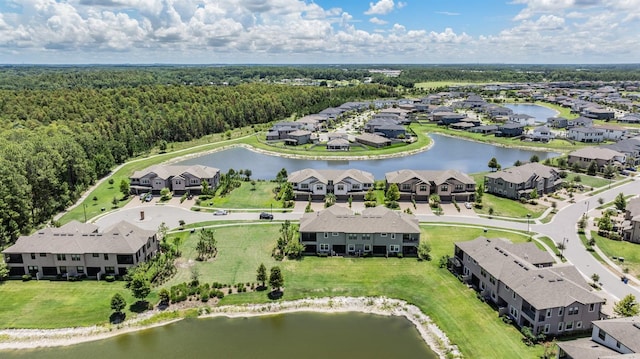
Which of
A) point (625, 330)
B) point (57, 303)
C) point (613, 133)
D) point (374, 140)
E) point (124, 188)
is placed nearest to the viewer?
point (625, 330)

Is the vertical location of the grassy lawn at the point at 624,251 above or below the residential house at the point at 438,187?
below

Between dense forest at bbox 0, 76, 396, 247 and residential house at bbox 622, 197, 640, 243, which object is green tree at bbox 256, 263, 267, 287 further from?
residential house at bbox 622, 197, 640, 243

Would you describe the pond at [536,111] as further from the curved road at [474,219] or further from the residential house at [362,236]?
the residential house at [362,236]

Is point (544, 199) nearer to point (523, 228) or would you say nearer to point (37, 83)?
point (523, 228)

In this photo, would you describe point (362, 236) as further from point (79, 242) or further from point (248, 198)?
point (79, 242)

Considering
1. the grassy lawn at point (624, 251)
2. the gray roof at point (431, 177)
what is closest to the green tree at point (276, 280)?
the gray roof at point (431, 177)

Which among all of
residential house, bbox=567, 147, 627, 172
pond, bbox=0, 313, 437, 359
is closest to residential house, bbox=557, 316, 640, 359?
pond, bbox=0, 313, 437, 359

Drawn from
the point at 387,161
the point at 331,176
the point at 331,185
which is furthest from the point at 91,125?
the point at 387,161
